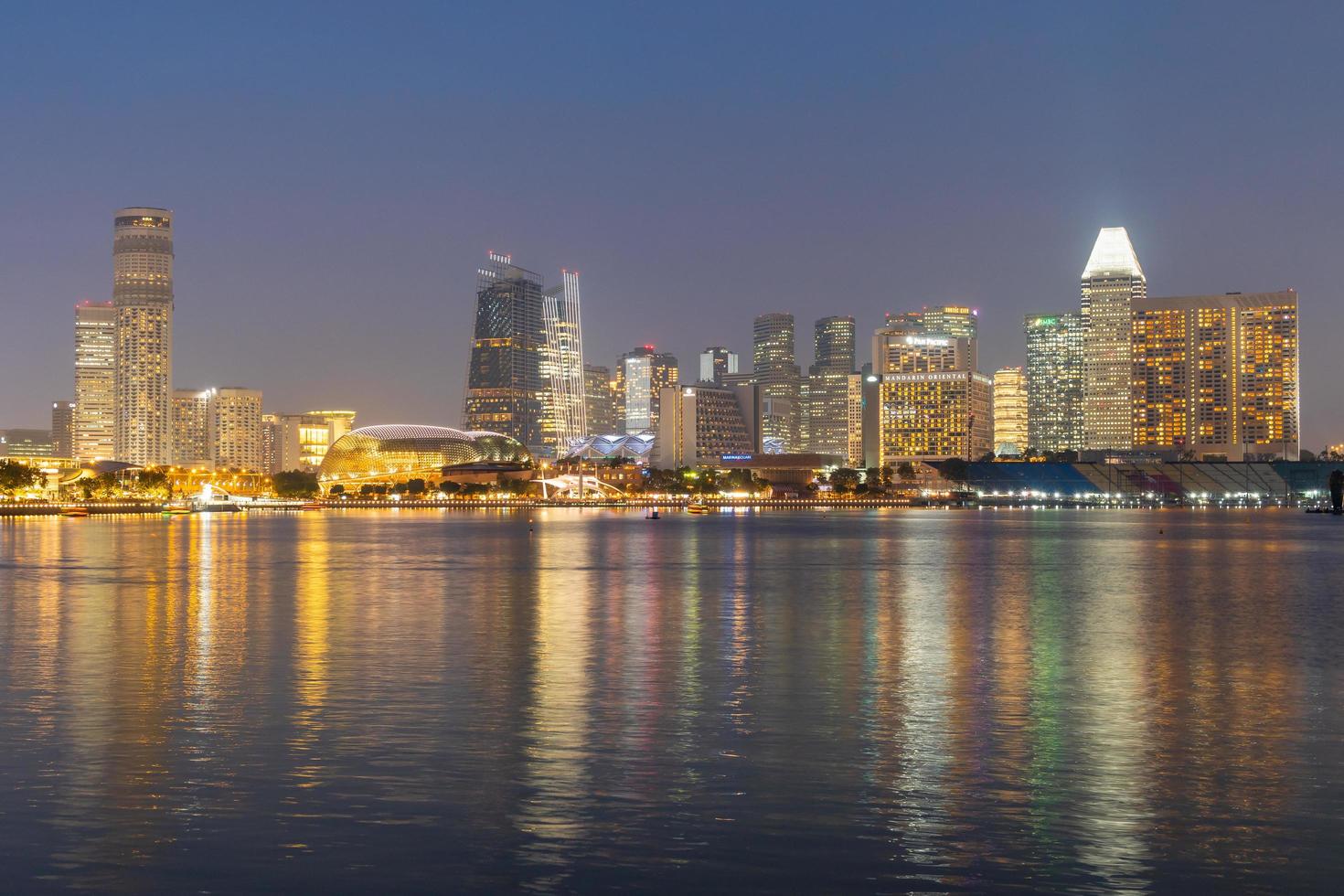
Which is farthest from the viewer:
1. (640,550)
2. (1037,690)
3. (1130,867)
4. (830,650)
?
(640,550)

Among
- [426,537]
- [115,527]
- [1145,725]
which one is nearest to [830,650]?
[1145,725]

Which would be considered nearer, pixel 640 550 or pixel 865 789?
pixel 865 789

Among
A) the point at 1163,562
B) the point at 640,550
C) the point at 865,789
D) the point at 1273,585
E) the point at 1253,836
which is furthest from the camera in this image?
the point at 640,550

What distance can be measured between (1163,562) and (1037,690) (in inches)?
2265

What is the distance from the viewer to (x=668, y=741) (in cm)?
2359

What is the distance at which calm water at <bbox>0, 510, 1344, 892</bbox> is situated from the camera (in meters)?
16.1

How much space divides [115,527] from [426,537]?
1891 inches

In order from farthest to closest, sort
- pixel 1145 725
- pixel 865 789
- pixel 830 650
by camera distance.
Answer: pixel 830 650 → pixel 1145 725 → pixel 865 789

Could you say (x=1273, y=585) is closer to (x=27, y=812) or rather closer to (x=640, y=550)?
(x=640, y=550)

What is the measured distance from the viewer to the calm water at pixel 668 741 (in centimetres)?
1614

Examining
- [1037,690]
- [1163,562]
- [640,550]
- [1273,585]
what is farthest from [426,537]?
[1037,690]

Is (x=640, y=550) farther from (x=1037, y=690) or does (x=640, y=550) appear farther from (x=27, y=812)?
(x=27, y=812)

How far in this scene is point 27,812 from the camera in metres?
18.2

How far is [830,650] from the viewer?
37125 mm
